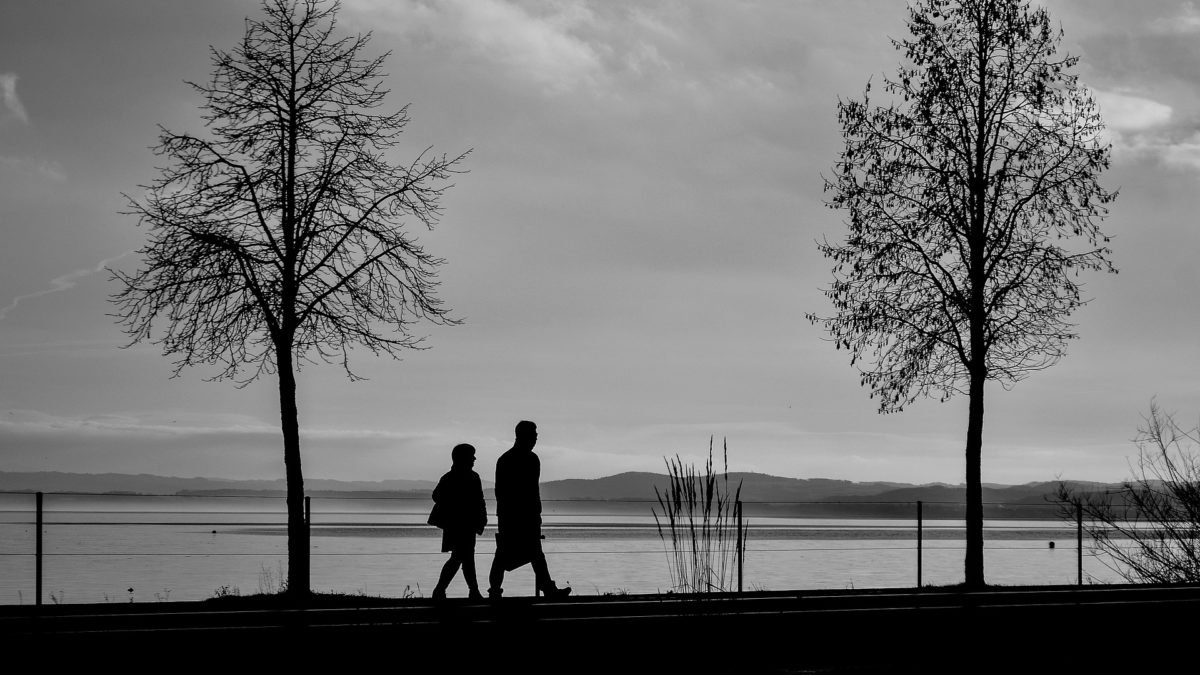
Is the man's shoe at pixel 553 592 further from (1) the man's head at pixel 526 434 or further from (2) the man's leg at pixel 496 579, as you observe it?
(1) the man's head at pixel 526 434

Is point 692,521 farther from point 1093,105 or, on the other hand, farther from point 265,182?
point 1093,105

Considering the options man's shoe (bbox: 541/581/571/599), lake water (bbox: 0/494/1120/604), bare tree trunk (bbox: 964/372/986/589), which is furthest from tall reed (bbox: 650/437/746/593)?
bare tree trunk (bbox: 964/372/986/589)

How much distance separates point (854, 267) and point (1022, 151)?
125 inches

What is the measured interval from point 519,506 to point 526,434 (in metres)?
0.72

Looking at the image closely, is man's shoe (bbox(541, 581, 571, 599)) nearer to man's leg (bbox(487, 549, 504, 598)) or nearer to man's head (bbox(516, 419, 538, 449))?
man's leg (bbox(487, 549, 504, 598))

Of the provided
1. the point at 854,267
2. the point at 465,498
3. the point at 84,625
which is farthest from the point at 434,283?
the point at 84,625

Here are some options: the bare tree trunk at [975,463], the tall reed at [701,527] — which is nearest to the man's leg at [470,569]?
the tall reed at [701,527]

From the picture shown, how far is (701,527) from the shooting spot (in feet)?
35.4

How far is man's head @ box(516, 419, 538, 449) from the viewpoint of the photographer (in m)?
12.5

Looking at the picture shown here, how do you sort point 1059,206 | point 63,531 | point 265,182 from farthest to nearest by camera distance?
point 63,531
point 1059,206
point 265,182

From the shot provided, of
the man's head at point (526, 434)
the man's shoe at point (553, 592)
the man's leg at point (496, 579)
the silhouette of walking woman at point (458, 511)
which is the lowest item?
the man's shoe at point (553, 592)

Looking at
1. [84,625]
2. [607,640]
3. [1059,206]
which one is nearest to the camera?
[607,640]

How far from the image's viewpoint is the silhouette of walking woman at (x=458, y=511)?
13.0 m

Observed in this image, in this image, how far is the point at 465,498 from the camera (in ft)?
42.8
